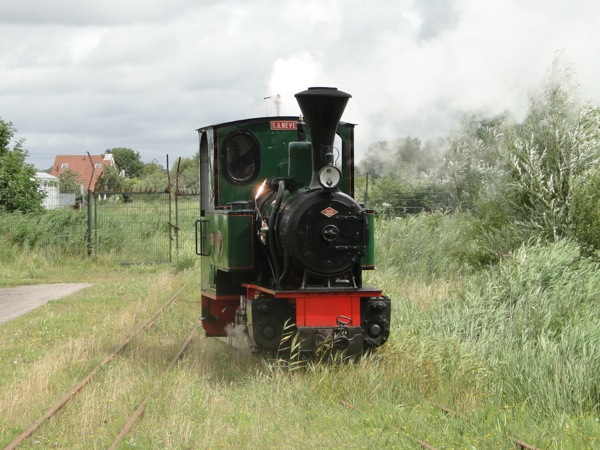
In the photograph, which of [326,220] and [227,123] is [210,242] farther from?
[326,220]

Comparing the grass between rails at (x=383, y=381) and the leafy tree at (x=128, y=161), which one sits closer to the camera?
the grass between rails at (x=383, y=381)

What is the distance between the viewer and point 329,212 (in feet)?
28.6

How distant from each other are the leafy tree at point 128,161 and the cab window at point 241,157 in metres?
104

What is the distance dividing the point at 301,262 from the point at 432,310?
10.6 ft

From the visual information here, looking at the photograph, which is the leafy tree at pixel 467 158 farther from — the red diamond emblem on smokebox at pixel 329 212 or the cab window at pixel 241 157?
the red diamond emblem on smokebox at pixel 329 212

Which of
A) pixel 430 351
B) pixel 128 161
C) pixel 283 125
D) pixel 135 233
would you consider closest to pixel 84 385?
pixel 430 351

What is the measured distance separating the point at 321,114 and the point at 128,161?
110283mm

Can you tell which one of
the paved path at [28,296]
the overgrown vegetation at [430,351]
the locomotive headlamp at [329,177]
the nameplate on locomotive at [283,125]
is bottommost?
the paved path at [28,296]

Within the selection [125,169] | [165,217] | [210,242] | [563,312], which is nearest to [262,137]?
[210,242]

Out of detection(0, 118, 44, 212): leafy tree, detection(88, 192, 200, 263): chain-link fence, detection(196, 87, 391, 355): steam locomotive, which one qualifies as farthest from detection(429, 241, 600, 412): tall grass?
detection(0, 118, 44, 212): leafy tree

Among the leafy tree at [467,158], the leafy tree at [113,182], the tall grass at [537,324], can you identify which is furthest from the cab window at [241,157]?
the leafy tree at [113,182]

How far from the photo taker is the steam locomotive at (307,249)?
A: 28.3ft

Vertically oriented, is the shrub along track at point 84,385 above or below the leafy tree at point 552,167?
below

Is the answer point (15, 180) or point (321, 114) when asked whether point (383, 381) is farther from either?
point (15, 180)
